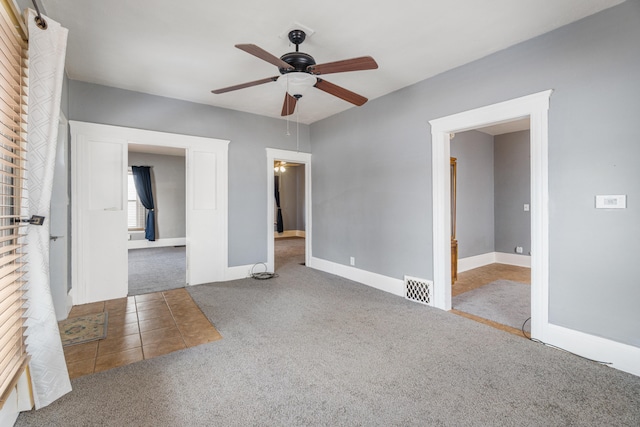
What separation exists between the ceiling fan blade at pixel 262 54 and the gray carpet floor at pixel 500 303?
3.15 m

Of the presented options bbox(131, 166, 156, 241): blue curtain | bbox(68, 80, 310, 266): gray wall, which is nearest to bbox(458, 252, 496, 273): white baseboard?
bbox(68, 80, 310, 266): gray wall

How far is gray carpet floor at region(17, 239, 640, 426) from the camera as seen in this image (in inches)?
66.9

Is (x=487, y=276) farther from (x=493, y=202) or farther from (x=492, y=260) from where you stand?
(x=493, y=202)

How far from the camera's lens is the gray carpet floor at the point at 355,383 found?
5.57 ft

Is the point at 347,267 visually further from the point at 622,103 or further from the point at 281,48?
the point at 622,103

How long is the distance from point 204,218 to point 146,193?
15.3 ft

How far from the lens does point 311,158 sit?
549 centimetres

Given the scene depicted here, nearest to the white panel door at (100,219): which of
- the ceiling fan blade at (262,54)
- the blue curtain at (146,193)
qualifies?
the ceiling fan blade at (262,54)

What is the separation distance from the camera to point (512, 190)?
5.73 meters

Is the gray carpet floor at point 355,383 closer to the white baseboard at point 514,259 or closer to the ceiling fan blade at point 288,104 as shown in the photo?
the ceiling fan blade at point 288,104

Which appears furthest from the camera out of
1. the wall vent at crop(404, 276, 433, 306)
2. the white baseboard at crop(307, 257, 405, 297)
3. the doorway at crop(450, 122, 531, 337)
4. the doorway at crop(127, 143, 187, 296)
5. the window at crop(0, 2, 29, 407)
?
the doorway at crop(127, 143, 187, 296)

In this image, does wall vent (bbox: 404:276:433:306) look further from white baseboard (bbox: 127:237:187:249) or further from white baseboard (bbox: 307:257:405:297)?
white baseboard (bbox: 127:237:187:249)

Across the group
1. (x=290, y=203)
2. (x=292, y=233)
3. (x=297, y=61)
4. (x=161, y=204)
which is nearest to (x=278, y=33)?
(x=297, y=61)

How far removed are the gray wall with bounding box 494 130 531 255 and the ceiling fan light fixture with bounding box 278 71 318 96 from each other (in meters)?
4.95
